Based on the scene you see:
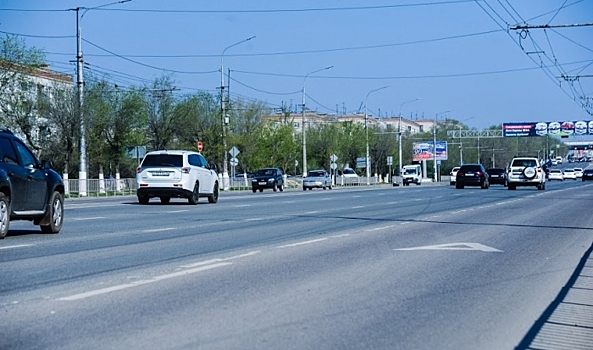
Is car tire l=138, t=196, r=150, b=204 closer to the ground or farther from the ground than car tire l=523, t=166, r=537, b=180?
closer to the ground

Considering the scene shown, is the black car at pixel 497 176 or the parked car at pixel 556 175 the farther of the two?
the parked car at pixel 556 175

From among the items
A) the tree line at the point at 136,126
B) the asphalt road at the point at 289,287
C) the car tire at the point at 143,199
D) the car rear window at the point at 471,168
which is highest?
the tree line at the point at 136,126

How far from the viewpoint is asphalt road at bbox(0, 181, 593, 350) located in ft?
25.3

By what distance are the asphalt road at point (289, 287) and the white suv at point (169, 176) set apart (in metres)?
11.1

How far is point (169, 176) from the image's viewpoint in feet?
102

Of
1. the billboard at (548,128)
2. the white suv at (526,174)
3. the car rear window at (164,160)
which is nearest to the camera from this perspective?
the car rear window at (164,160)

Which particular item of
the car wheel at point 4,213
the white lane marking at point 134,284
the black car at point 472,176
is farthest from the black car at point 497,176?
the white lane marking at point 134,284

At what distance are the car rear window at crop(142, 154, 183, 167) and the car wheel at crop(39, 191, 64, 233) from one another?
43.5 feet

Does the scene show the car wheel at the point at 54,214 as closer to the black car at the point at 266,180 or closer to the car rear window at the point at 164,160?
the car rear window at the point at 164,160

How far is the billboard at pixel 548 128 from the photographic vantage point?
108 meters

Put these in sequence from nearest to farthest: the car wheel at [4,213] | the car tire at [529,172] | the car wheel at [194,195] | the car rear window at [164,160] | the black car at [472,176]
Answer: the car wheel at [4,213]
the car rear window at [164,160]
the car wheel at [194,195]
the car tire at [529,172]
the black car at [472,176]

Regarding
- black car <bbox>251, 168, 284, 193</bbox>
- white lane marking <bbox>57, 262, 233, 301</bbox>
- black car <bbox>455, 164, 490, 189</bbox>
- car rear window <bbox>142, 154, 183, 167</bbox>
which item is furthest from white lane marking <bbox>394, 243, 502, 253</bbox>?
black car <bbox>251, 168, 284, 193</bbox>

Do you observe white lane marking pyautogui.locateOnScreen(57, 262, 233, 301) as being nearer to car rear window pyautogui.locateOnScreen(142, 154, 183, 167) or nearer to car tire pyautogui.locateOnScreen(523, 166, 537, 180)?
car rear window pyautogui.locateOnScreen(142, 154, 183, 167)

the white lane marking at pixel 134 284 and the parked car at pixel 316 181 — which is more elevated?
the parked car at pixel 316 181
